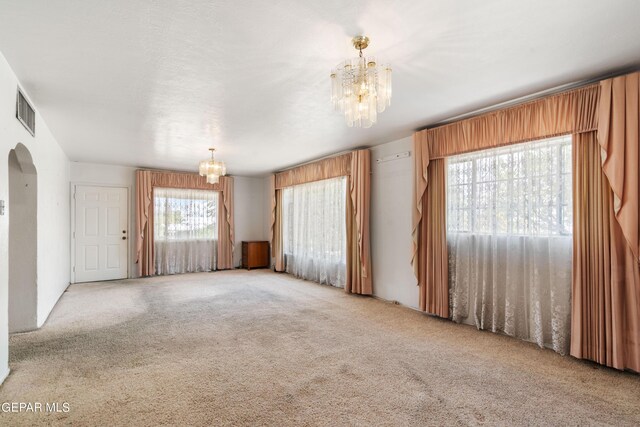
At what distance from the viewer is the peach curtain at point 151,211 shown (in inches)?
281

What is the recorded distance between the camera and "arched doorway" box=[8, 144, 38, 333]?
360 cm

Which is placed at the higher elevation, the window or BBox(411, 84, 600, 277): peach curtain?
BBox(411, 84, 600, 277): peach curtain

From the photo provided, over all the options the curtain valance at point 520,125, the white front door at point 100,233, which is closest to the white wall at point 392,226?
the curtain valance at point 520,125

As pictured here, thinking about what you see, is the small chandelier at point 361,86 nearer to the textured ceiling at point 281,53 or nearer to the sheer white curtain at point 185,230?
the textured ceiling at point 281,53

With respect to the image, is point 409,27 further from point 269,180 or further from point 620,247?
point 269,180

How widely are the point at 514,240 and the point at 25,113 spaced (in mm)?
5163

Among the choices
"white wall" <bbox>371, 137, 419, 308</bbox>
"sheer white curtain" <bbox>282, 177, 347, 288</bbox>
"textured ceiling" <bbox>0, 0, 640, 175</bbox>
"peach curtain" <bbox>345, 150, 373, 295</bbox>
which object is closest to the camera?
"textured ceiling" <bbox>0, 0, 640, 175</bbox>

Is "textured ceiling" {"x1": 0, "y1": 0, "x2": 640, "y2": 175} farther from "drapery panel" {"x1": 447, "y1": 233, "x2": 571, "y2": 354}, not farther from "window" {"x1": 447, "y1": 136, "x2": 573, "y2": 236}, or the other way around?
"drapery panel" {"x1": 447, "y1": 233, "x2": 571, "y2": 354}

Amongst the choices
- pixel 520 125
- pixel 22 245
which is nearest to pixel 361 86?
pixel 520 125

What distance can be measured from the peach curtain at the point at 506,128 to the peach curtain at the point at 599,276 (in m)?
0.19

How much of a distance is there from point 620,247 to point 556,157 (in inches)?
38.3

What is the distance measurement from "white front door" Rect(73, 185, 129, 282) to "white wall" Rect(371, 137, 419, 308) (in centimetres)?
554

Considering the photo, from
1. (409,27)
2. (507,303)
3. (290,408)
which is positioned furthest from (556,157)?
(290,408)

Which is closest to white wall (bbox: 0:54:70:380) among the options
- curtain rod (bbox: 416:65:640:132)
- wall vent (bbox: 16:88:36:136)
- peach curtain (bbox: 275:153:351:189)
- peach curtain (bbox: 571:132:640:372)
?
wall vent (bbox: 16:88:36:136)
